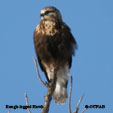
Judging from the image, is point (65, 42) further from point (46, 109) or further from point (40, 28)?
point (46, 109)

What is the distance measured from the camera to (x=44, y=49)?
20.2 feet

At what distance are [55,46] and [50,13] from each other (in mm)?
622

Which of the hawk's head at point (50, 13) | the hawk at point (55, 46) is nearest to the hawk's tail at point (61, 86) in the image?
the hawk at point (55, 46)

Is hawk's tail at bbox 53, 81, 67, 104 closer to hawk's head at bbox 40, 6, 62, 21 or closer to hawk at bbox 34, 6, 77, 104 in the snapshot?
hawk at bbox 34, 6, 77, 104

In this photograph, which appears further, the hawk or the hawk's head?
the hawk's head

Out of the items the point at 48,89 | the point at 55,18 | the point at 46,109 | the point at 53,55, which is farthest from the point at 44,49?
the point at 46,109

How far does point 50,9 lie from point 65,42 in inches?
25.0

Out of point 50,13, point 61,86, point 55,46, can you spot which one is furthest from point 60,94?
point 50,13

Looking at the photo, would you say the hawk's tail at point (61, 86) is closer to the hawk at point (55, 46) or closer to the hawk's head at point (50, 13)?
the hawk at point (55, 46)

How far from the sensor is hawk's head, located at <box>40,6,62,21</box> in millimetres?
6266

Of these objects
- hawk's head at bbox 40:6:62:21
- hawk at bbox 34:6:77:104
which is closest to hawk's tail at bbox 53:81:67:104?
hawk at bbox 34:6:77:104

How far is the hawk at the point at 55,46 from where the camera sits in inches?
239

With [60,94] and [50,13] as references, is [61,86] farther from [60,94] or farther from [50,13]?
[50,13]

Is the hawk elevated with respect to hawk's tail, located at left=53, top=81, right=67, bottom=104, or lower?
elevated
